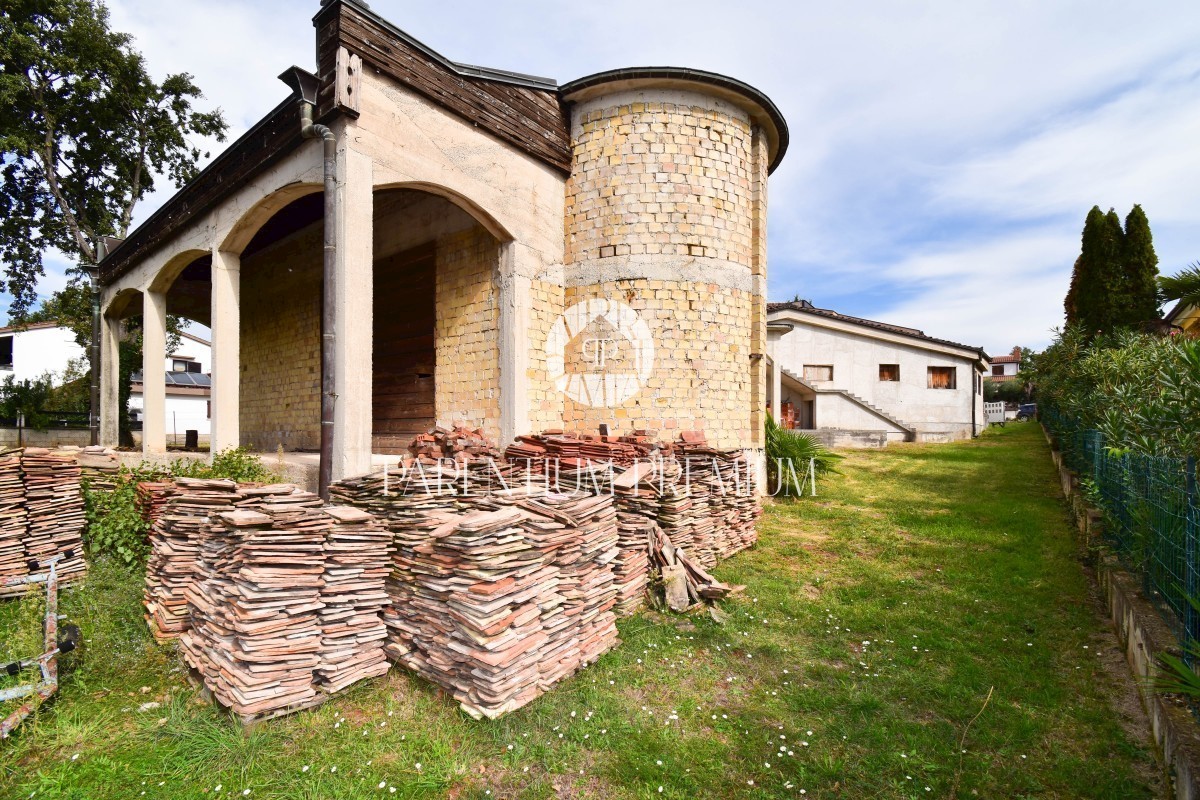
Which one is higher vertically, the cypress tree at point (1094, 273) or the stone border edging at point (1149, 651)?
the cypress tree at point (1094, 273)

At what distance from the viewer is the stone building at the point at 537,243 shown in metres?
8.19

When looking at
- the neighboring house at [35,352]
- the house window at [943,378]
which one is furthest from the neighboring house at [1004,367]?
the neighboring house at [35,352]

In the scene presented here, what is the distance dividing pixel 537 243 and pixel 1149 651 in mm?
8720

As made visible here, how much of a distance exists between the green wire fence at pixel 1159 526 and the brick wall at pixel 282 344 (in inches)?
539

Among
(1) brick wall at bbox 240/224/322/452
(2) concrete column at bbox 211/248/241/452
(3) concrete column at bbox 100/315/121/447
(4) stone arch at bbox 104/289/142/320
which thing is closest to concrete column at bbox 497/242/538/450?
(2) concrete column at bbox 211/248/241/452

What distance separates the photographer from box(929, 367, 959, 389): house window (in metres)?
22.0

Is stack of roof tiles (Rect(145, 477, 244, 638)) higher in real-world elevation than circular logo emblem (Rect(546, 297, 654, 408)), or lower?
lower

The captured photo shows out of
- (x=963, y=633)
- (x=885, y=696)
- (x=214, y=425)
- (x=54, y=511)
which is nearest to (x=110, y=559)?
(x=54, y=511)

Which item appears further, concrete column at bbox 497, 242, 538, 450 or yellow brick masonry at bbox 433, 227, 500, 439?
yellow brick masonry at bbox 433, 227, 500, 439

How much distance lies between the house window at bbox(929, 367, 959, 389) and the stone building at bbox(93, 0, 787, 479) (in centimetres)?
1538

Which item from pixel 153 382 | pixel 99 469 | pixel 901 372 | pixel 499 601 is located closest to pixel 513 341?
pixel 499 601

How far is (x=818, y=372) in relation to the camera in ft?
72.2

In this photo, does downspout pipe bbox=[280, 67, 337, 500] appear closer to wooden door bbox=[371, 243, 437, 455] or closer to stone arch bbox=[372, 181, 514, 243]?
stone arch bbox=[372, 181, 514, 243]

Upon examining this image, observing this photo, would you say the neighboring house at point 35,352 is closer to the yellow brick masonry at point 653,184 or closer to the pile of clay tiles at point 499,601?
the yellow brick masonry at point 653,184
